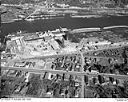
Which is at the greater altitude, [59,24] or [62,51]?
[59,24]

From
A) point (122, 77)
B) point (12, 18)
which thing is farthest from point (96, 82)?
point (12, 18)

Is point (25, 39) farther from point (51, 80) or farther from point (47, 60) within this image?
point (51, 80)

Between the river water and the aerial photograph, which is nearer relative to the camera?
the aerial photograph

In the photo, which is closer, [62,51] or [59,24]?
[62,51]

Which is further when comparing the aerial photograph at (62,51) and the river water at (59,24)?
the river water at (59,24)
